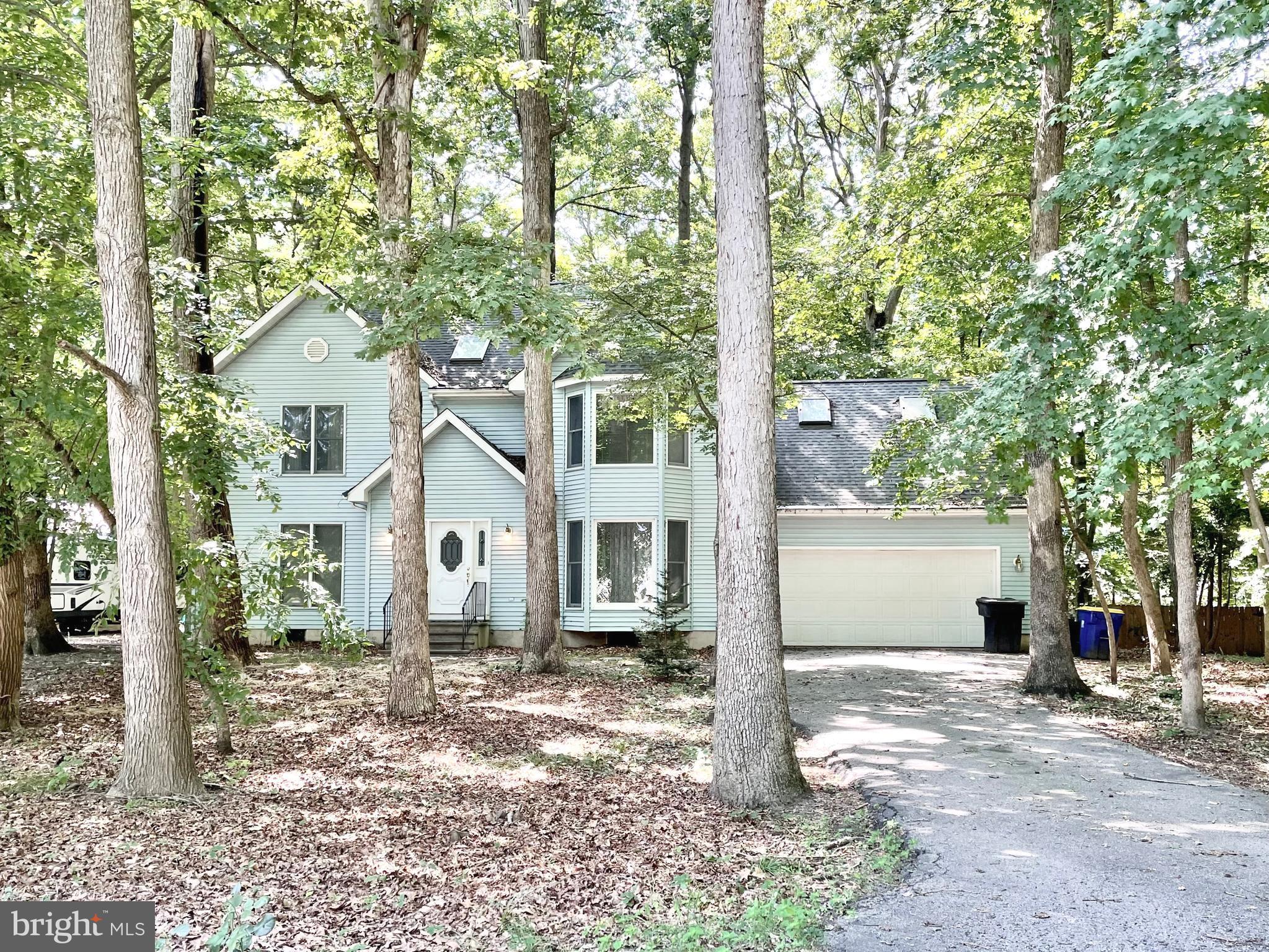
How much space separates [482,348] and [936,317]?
10.1 m

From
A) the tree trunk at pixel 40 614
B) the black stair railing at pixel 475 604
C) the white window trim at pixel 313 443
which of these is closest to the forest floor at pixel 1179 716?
the black stair railing at pixel 475 604

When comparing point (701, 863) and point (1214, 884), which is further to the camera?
point (701, 863)

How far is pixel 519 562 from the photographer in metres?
18.5

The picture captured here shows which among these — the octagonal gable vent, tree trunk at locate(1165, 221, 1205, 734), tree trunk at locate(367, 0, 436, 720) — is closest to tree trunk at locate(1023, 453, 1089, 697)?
tree trunk at locate(1165, 221, 1205, 734)

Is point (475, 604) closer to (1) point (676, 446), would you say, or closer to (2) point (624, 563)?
(2) point (624, 563)

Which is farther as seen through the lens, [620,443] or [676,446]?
[676,446]

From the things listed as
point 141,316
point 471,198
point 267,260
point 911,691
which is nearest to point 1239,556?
point 911,691

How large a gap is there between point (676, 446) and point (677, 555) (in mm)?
2115

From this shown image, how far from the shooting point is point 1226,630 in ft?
62.1

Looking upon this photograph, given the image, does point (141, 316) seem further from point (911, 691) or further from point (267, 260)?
point (911, 691)

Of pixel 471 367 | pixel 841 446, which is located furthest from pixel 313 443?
pixel 841 446

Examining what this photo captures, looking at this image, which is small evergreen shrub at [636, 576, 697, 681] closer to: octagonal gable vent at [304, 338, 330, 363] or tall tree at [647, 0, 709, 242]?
tall tree at [647, 0, 709, 242]

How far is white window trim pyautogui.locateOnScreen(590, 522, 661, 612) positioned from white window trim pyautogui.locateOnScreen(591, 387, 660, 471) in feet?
3.04

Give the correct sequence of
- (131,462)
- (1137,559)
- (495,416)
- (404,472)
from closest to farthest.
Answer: (131,462) → (404,472) → (1137,559) → (495,416)
